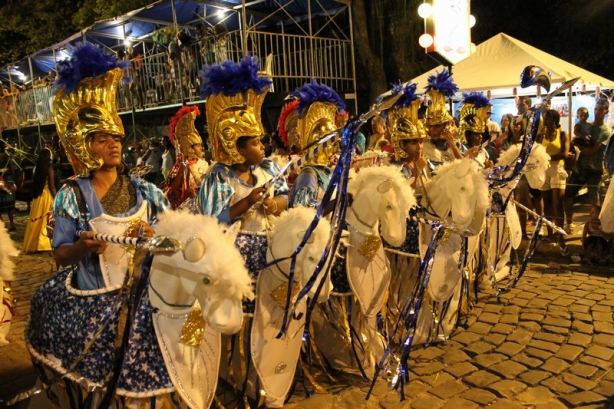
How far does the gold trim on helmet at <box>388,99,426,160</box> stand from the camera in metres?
4.99

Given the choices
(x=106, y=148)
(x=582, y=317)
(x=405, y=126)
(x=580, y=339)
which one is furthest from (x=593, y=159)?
(x=106, y=148)

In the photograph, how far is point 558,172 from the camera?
340 inches

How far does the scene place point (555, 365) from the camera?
173 inches

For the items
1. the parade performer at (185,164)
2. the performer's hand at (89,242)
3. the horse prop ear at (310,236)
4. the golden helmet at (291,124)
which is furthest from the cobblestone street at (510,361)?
the golden helmet at (291,124)

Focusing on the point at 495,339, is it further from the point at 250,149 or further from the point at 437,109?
the point at 250,149

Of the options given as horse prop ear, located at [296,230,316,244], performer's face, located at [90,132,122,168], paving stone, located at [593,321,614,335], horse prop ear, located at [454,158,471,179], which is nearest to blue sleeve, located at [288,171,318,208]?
horse prop ear, located at [296,230,316,244]

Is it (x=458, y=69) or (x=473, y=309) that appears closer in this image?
(x=473, y=309)

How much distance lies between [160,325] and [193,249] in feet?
1.73

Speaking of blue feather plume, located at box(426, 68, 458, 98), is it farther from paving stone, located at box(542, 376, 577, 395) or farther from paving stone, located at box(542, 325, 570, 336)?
paving stone, located at box(542, 376, 577, 395)

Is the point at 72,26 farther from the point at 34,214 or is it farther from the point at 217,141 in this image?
the point at 217,141

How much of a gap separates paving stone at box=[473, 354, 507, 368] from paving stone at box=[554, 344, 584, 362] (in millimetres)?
505

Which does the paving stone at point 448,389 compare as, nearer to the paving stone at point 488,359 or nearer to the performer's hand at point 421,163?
the paving stone at point 488,359

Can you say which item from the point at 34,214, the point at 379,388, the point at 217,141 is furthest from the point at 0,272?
the point at 34,214

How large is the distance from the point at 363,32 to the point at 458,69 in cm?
460
